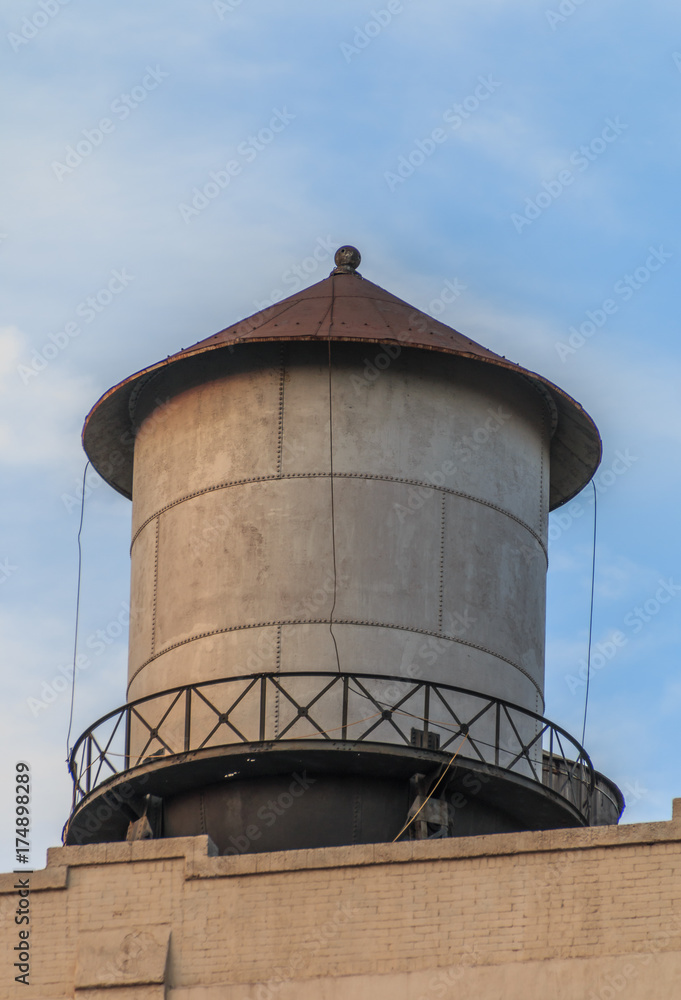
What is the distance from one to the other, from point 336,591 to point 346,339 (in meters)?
3.22

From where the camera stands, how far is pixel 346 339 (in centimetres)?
2817

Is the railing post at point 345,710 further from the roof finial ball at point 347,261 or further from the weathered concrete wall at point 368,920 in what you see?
the roof finial ball at point 347,261

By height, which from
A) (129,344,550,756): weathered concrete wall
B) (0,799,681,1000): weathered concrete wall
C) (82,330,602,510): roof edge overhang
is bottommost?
(0,799,681,1000): weathered concrete wall

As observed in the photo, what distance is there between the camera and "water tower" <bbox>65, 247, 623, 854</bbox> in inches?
1044

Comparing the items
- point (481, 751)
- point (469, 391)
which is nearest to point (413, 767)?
point (481, 751)

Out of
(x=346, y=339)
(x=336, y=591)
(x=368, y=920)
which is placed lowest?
(x=368, y=920)

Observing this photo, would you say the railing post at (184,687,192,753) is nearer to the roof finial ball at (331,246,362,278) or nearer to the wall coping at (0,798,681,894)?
the wall coping at (0,798,681,894)

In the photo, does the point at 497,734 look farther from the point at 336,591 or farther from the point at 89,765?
the point at 89,765

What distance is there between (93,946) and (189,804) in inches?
99.3

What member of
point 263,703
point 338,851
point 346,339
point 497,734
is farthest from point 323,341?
point 338,851

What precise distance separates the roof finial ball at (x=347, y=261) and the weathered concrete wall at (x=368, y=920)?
9.02 meters

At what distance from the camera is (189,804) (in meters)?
27.0

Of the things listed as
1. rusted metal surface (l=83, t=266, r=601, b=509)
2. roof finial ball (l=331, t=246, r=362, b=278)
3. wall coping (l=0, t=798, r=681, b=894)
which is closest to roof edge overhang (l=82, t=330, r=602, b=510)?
rusted metal surface (l=83, t=266, r=601, b=509)

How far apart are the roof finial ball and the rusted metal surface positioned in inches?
2.7
